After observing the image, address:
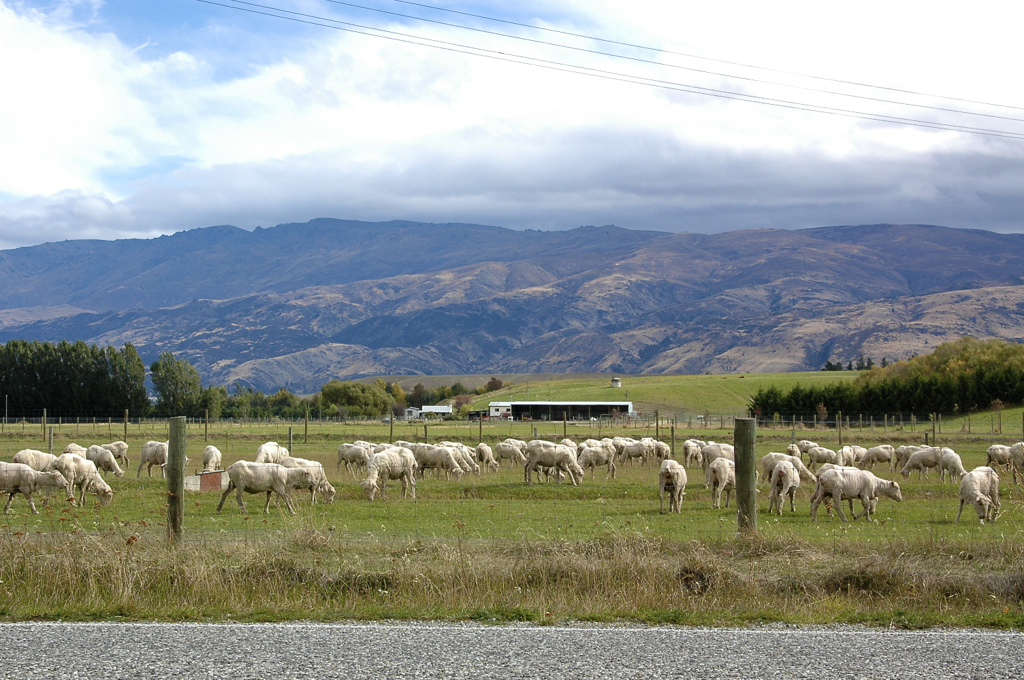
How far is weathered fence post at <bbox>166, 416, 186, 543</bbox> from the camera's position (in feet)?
37.6

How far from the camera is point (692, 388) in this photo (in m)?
161

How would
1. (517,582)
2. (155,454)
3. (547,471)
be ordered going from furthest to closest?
(155,454), (547,471), (517,582)

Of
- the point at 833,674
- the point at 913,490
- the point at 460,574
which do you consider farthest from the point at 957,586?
the point at 913,490

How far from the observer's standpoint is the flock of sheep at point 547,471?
2091cm

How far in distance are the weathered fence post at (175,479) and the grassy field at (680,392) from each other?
130312mm

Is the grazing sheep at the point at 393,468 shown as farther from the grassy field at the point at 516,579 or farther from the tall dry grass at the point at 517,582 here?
the tall dry grass at the point at 517,582

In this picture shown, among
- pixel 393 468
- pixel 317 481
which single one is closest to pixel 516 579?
pixel 317 481

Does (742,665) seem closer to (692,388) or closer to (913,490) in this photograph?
(913,490)

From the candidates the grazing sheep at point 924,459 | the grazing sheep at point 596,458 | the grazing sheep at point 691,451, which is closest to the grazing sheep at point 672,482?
the grazing sheep at point 596,458

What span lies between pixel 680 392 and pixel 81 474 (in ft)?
461

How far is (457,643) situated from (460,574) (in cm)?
177

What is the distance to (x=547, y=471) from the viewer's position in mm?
31453

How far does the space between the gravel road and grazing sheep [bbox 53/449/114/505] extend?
1519 centimetres

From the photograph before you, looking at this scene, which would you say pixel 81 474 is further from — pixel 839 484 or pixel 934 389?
pixel 934 389
